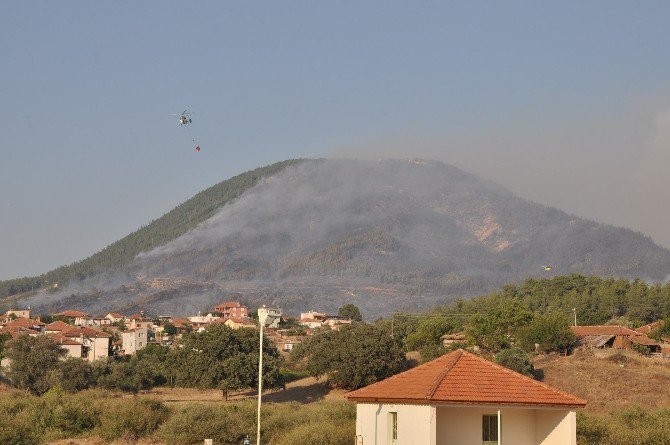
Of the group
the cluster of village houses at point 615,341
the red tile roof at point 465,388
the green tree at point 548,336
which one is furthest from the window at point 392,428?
the cluster of village houses at point 615,341

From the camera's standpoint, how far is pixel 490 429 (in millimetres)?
24969

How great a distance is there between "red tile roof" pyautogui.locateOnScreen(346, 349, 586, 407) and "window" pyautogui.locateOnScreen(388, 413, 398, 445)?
0.40m

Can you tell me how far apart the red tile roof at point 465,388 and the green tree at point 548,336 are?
160 feet

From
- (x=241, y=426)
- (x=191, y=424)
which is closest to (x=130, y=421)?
A: (x=191, y=424)

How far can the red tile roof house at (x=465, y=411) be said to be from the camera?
2439 cm

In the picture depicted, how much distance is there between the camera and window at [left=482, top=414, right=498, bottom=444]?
81.7 feet

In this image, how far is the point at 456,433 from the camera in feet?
81.4

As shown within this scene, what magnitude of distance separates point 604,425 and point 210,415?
13.6 m

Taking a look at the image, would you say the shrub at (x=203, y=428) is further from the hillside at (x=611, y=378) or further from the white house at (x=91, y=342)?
the white house at (x=91, y=342)

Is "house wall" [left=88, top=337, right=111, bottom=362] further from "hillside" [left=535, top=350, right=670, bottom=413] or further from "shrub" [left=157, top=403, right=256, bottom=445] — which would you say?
"shrub" [left=157, top=403, right=256, bottom=445]

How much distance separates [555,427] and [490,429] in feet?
6.18

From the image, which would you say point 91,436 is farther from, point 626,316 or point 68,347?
point 626,316

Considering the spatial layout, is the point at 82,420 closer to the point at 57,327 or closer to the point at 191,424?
the point at 191,424

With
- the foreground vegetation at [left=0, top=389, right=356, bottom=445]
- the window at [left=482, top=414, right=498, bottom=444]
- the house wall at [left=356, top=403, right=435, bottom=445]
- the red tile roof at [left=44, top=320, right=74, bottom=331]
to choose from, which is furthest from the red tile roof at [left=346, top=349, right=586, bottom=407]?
the red tile roof at [left=44, top=320, right=74, bottom=331]
